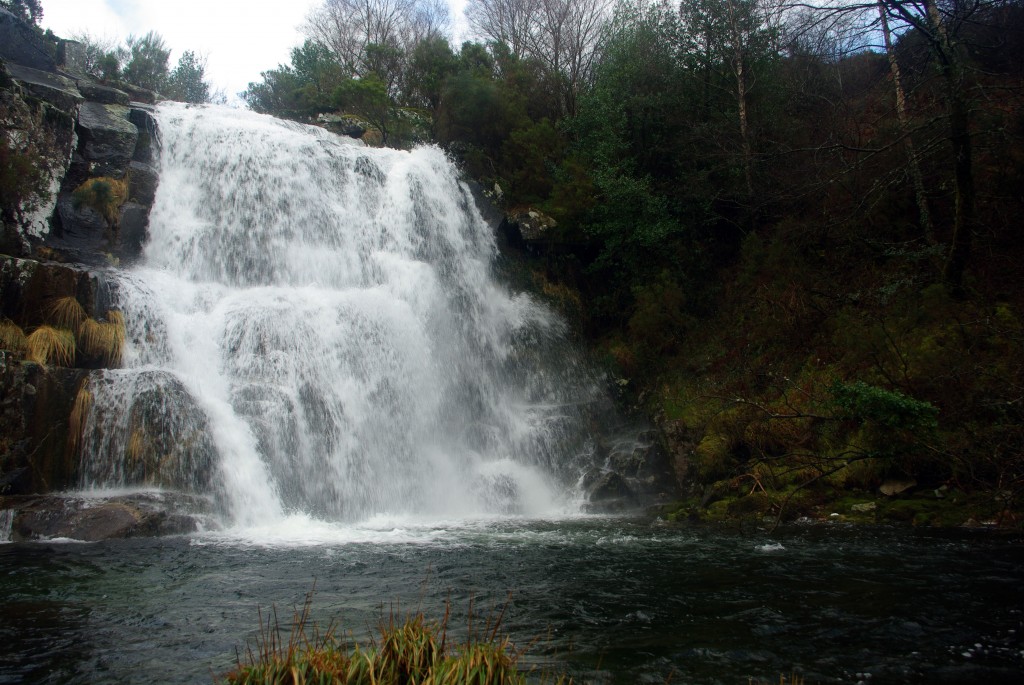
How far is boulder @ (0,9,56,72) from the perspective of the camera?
62.4 feet

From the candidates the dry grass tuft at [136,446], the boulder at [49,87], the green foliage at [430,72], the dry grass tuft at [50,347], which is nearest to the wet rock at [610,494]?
the dry grass tuft at [136,446]

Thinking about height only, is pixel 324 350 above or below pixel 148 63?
below

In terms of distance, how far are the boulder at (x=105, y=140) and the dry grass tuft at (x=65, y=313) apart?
18.7 ft

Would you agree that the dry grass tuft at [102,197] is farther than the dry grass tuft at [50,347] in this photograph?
Yes

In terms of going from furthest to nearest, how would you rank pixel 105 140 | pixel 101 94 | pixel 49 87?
pixel 101 94 < pixel 105 140 < pixel 49 87

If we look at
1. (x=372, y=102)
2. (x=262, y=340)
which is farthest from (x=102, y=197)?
(x=372, y=102)

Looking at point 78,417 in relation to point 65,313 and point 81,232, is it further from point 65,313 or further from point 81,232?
point 81,232

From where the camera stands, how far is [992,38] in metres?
14.1

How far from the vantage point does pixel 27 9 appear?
102 ft

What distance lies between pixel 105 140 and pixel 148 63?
22.0 metres

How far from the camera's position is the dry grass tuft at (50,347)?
37.8 ft

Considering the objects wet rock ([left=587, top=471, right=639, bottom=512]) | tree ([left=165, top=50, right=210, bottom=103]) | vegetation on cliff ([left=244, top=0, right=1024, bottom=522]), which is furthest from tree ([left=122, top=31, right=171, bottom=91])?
wet rock ([left=587, top=471, right=639, bottom=512])

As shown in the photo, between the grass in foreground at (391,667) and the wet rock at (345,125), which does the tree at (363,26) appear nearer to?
the wet rock at (345,125)

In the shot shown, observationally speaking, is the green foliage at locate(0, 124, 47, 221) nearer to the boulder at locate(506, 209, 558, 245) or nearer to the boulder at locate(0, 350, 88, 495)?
the boulder at locate(0, 350, 88, 495)
